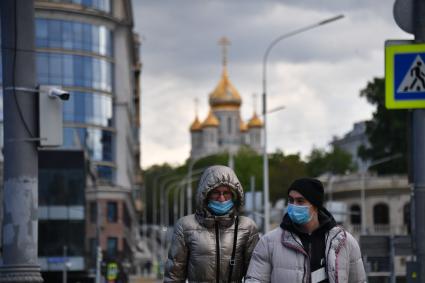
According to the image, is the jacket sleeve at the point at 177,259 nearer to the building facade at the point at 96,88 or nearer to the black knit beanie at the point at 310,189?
the black knit beanie at the point at 310,189

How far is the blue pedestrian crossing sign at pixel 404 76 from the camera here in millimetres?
11562

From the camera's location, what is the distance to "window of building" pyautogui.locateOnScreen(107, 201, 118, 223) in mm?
94688

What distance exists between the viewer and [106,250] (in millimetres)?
91500

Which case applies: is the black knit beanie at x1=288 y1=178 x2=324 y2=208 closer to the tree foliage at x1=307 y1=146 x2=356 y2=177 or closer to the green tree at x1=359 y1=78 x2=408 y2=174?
the green tree at x1=359 y1=78 x2=408 y2=174

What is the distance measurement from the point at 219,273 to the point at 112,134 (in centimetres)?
8760

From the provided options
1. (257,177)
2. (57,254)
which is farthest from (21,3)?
(257,177)

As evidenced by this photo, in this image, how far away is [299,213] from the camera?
8.07 meters

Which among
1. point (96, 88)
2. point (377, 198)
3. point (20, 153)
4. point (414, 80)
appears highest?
point (96, 88)

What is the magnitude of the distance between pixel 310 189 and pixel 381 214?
346 feet

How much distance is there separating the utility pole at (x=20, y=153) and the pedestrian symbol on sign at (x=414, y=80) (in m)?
3.35

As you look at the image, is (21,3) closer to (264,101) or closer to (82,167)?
(264,101)

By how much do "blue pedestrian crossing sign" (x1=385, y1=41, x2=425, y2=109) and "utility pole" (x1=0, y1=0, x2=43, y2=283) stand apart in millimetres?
3235

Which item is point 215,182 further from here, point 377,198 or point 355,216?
point 355,216

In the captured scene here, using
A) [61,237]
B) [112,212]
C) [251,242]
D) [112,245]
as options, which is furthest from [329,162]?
[251,242]
